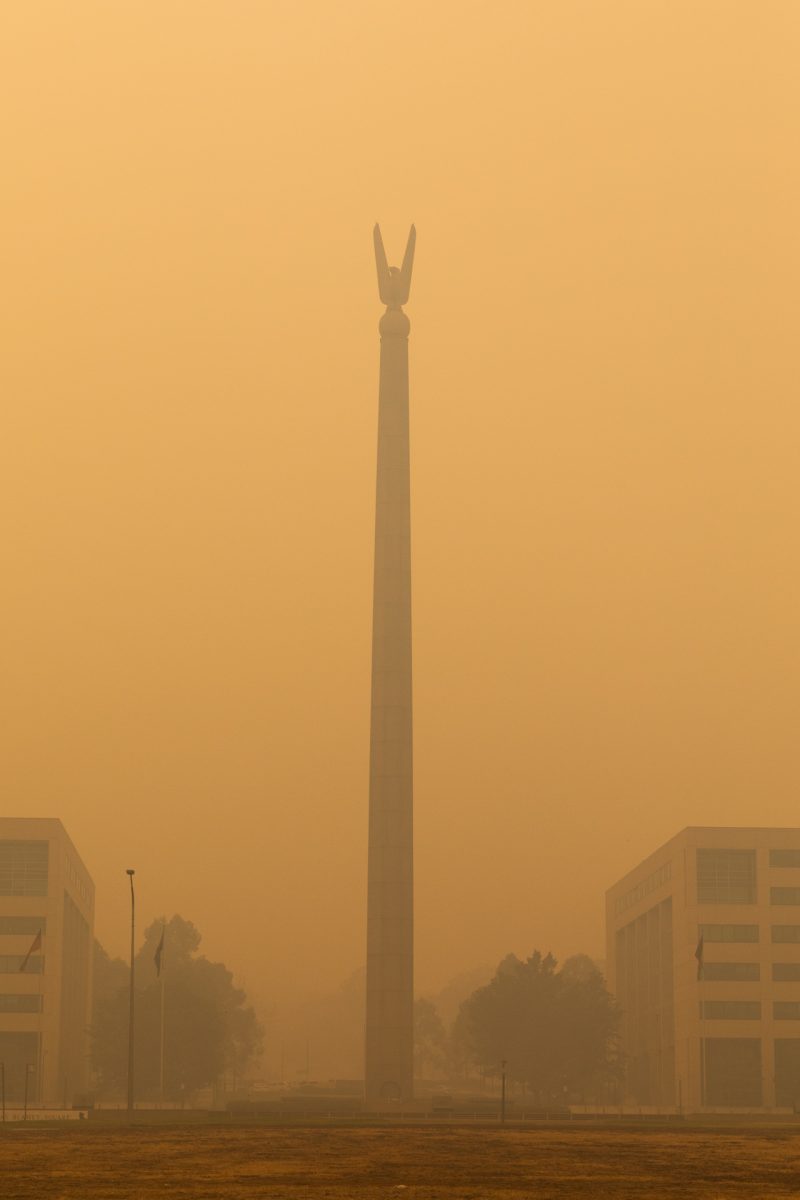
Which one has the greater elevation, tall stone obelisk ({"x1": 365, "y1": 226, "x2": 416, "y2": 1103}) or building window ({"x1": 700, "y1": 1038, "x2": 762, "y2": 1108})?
tall stone obelisk ({"x1": 365, "y1": 226, "x2": 416, "y2": 1103})

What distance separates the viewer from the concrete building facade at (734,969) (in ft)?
375

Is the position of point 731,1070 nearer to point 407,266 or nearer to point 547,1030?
point 547,1030

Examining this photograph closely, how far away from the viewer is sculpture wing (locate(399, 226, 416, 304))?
11262cm

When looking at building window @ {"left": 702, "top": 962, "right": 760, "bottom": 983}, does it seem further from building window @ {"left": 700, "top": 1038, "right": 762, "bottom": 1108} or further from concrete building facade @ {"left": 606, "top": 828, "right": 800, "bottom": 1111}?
building window @ {"left": 700, "top": 1038, "right": 762, "bottom": 1108}

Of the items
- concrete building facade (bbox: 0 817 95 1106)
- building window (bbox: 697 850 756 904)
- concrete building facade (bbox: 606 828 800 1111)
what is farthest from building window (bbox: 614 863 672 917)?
concrete building facade (bbox: 0 817 95 1106)

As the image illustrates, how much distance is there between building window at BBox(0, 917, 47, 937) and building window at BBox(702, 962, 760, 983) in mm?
44593

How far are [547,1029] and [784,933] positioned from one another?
21445mm

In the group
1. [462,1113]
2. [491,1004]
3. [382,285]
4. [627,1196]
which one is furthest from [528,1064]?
[627,1196]

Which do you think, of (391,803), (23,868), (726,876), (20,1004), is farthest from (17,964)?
(726,876)

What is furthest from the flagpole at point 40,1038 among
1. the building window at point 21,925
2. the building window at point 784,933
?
the building window at point 784,933

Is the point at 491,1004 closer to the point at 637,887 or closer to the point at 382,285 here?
the point at 637,887

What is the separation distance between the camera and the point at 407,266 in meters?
115

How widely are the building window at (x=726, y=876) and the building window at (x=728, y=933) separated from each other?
6.04 feet

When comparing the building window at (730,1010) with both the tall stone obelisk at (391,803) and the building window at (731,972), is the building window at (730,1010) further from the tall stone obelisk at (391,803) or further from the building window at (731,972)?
the tall stone obelisk at (391,803)
